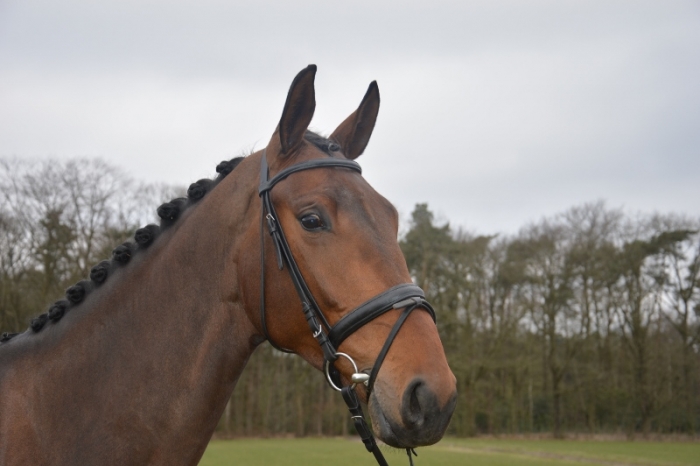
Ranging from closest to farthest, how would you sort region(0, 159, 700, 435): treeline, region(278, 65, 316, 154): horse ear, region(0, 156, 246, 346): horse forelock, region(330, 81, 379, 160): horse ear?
region(278, 65, 316, 154): horse ear
region(0, 156, 246, 346): horse forelock
region(330, 81, 379, 160): horse ear
region(0, 159, 700, 435): treeline

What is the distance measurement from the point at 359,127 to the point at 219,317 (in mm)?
1469

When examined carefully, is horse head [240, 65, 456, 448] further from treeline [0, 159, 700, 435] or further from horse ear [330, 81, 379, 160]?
treeline [0, 159, 700, 435]

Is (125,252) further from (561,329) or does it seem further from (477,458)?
(561,329)

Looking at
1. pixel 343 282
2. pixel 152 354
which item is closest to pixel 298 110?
pixel 343 282

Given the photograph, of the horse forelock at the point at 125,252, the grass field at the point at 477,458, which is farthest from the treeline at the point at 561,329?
the horse forelock at the point at 125,252

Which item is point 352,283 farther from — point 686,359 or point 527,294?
point 686,359

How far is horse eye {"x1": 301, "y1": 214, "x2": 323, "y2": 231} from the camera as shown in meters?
3.03

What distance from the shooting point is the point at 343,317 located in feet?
9.34

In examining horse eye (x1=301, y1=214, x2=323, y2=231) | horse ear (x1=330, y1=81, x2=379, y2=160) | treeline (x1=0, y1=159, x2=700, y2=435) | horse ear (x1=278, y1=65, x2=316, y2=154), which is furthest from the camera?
treeline (x1=0, y1=159, x2=700, y2=435)

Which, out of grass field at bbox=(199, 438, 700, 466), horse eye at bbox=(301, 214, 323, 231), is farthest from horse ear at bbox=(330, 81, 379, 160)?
grass field at bbox=(199, 438, 700, 466)

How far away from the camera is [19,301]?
3197 centimetres

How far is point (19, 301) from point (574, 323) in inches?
1730

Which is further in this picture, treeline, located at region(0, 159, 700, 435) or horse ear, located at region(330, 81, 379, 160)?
treeline, located at region(0, 159, 700, 435)

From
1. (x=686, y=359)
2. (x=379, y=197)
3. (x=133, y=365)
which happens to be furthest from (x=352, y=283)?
(x=686, y=359)
